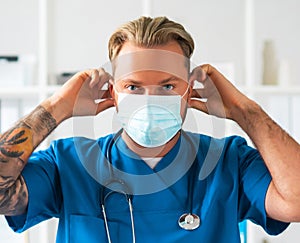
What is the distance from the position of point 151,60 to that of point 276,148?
348mm

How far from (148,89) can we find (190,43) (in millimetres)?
175

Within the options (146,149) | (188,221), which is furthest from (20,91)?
(188,221)

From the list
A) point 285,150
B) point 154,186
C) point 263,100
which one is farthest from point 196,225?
point 263,100

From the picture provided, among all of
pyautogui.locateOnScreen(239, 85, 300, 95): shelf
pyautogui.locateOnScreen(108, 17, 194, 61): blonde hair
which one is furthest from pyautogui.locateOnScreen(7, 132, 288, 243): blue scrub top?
pyautogui.locateOnScreen(239, 85, 300, 95): shelf

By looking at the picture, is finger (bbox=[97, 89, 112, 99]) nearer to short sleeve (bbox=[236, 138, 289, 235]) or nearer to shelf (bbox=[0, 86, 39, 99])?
short sleeve (bbox=[236, 138, 289, 235])

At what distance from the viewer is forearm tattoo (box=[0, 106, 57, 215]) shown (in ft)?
3.76

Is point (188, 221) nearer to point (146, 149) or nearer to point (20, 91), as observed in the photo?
point (146, 149)

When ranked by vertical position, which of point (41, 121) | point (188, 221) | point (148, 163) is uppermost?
point (41, 121)

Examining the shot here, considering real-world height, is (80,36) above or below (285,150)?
above

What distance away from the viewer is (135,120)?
120cm

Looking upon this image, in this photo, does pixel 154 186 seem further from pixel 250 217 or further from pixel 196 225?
pixel 250 217

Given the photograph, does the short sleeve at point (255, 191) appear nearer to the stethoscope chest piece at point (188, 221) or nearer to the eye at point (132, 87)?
the stethoscope chest piece at point (188, 221)

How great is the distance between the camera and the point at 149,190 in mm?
1273

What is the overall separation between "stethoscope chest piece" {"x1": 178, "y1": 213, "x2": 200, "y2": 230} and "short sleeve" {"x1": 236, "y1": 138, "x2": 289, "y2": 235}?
126 mm
